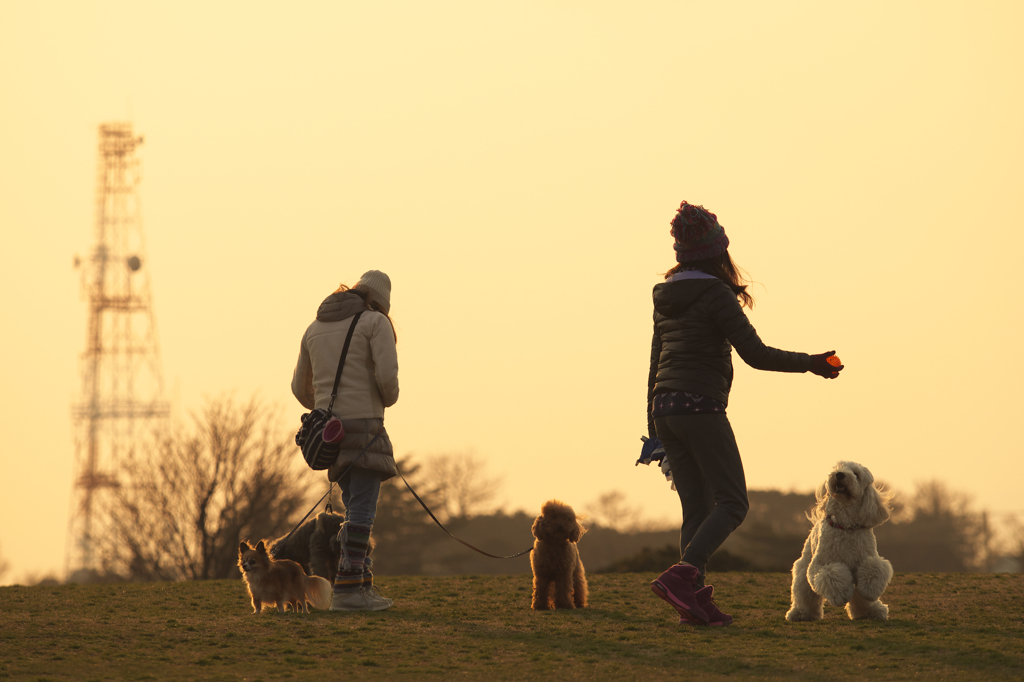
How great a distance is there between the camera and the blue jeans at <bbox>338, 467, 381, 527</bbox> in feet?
22.5

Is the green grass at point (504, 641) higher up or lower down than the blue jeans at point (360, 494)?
lower down

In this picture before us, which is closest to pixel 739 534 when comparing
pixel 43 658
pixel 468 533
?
pixel 468 533

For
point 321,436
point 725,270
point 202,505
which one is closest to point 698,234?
point 725,270

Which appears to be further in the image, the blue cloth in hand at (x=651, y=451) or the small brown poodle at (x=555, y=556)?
the small brown poodle at (x=555, y=556)

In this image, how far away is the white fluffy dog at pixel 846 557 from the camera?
20.5 feet

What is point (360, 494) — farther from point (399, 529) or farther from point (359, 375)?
point (399, 529)

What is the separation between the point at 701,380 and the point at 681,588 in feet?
3.70

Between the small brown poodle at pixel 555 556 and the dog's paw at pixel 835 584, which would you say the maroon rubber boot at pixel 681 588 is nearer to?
the dog's paw at pixel 835 584

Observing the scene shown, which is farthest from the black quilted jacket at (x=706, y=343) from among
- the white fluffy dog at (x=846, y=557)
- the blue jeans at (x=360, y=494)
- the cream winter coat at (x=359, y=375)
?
the blue jeans at (x=360, y=494)

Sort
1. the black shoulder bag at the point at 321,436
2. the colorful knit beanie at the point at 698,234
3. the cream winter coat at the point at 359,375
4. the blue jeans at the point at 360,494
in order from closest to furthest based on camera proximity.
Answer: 1. the colorful knit beanie at the point at 698,234
2. the black shoulder bag at the point at 321,436
3. the cream winter coat at the point at 359,375
4. the blue jeans at the point at 360,494

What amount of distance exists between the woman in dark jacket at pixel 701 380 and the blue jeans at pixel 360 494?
1.88 metres

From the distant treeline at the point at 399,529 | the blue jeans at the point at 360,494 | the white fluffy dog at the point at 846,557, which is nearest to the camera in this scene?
the white fluffy dog at the point at 846,557

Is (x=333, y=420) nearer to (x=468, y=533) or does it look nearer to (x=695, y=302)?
(x=695, y=302)

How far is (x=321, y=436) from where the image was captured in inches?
261
